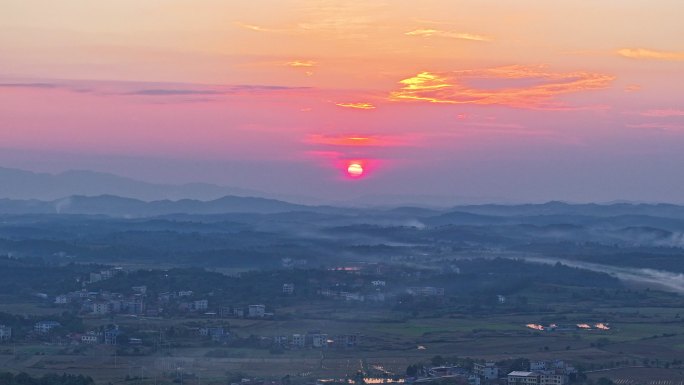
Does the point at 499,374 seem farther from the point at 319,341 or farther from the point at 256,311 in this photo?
the point at 256,311

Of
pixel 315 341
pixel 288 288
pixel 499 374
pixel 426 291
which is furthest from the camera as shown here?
pixel 426 291

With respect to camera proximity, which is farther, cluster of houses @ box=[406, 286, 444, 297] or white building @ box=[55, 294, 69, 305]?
cluster of houses @ box=[406, 286, 444, 297]

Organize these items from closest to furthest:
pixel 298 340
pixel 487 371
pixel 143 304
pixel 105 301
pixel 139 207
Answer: pixel 487 371
pixel 298 340
pixel 143 304
pixel 105 301
pixel 139 207

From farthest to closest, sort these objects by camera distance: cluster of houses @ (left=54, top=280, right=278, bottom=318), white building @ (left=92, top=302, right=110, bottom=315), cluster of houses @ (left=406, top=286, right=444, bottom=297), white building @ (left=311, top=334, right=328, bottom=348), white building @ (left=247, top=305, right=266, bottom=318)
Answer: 1. cluster of houses @ (left=406, top=286, right=444, bottom=297)
2. white building @ (left=92, top=302, right=110, bottom=315)
3. cluster of houses @ (left=54, top=280, right=278, bottom=318)
4. white building @ (left=247, top=305, right=266, bottom=318)
5. white building @ (left=311, top=334, right=328, bottom=348)

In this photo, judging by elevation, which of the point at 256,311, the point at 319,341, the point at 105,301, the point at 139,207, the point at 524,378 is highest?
the point at 139,207

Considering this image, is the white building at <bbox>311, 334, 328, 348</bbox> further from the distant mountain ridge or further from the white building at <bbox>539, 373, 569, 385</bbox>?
the distant mountain ridge

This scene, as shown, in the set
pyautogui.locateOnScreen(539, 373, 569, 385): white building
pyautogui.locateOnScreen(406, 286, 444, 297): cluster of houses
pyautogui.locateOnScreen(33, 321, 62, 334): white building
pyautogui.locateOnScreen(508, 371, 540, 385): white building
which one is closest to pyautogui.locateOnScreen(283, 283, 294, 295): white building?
pyautogui.locateOnScreen(406, 286, 444, 297): cluster of houses

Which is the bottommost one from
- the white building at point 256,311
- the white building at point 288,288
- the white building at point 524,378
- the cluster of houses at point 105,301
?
the white building at point 524,378

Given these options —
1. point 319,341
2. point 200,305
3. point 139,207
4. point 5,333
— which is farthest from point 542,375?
point 139,207

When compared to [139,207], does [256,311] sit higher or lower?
lower

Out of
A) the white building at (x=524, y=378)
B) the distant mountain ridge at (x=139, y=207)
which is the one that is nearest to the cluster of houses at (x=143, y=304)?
the white building at (x=524, y=378)

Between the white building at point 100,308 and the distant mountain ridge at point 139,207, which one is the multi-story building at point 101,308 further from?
the distant mountain ridge at point 139,207

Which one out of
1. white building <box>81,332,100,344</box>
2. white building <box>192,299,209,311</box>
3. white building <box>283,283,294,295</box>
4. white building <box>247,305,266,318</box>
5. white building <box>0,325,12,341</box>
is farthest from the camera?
white building <box>283,283,294,295</box>
